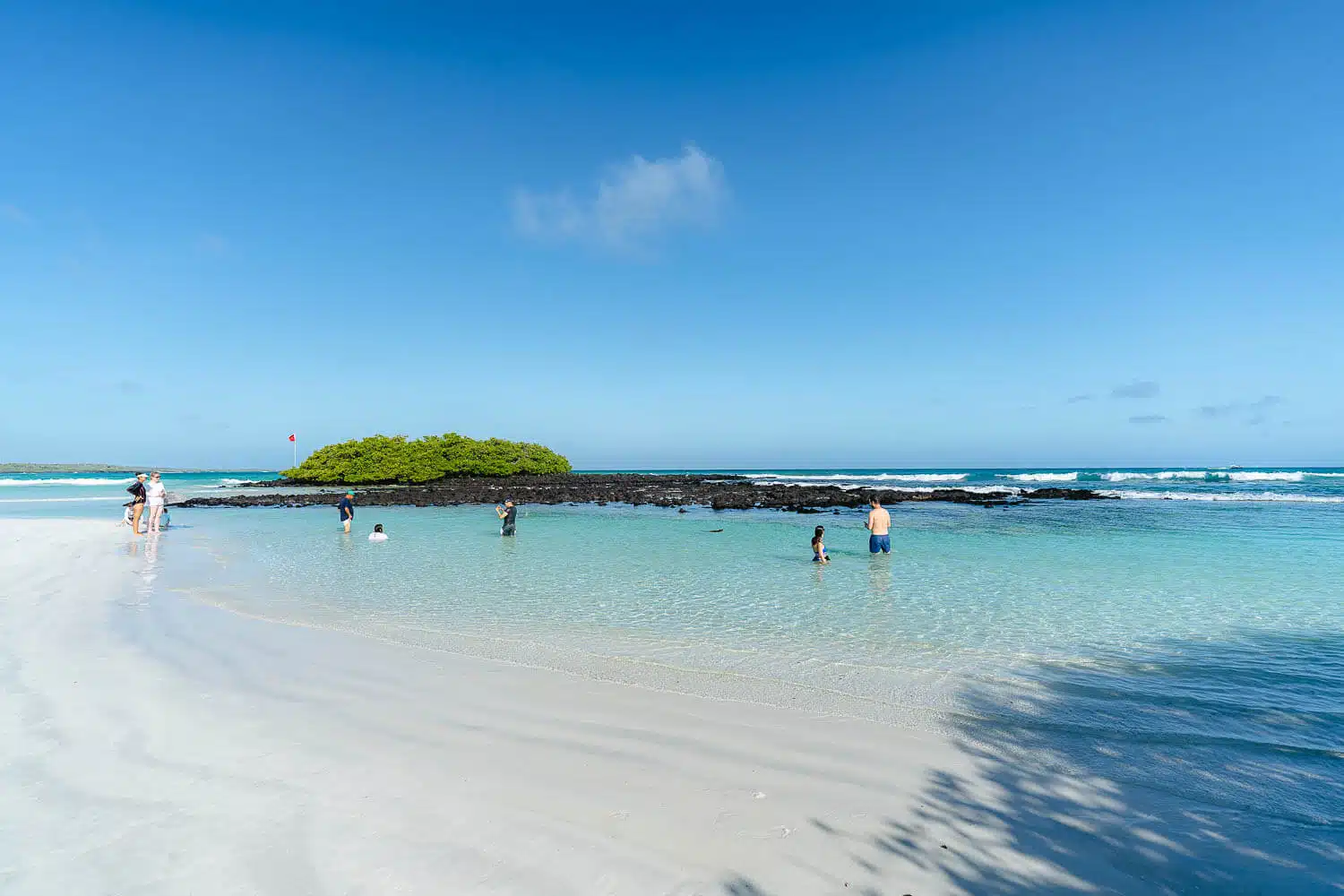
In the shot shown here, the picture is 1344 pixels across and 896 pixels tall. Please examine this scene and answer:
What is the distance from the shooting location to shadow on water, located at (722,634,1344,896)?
12.0 feet

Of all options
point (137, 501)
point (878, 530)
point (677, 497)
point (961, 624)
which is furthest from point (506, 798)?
point (677, 497)

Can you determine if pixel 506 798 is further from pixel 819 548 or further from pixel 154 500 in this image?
pixel 154 500

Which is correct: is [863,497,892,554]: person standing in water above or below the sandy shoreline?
above

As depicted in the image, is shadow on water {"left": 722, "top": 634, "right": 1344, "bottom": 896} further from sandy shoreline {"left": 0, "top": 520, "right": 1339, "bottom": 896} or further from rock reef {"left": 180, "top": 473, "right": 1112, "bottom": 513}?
rock reef {"left": 180, "top": 473, "right": 1112, "bottom": 513}

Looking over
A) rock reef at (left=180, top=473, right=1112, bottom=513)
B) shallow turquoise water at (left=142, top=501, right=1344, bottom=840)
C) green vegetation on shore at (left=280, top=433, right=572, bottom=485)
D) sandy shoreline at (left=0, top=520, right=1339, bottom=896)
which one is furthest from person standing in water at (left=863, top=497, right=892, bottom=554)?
green vegetation on shore at (left=280, top=433, right=572, bottom=485)

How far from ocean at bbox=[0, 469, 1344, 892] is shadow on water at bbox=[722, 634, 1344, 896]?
1.3 inches

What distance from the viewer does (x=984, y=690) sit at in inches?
269

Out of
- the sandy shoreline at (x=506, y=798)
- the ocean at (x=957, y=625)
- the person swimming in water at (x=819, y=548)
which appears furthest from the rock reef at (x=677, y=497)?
the sandy shoreline at (x=506, y=798)

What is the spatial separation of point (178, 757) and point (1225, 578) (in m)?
17.6

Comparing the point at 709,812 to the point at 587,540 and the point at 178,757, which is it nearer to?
the point at 178,757

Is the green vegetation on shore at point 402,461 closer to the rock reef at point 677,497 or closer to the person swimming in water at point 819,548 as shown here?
the rock reef at point 677,497

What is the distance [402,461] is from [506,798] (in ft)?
223

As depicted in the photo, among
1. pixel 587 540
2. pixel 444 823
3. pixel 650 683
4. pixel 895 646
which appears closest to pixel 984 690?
pixel 895 646

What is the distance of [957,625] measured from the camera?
9695mm
